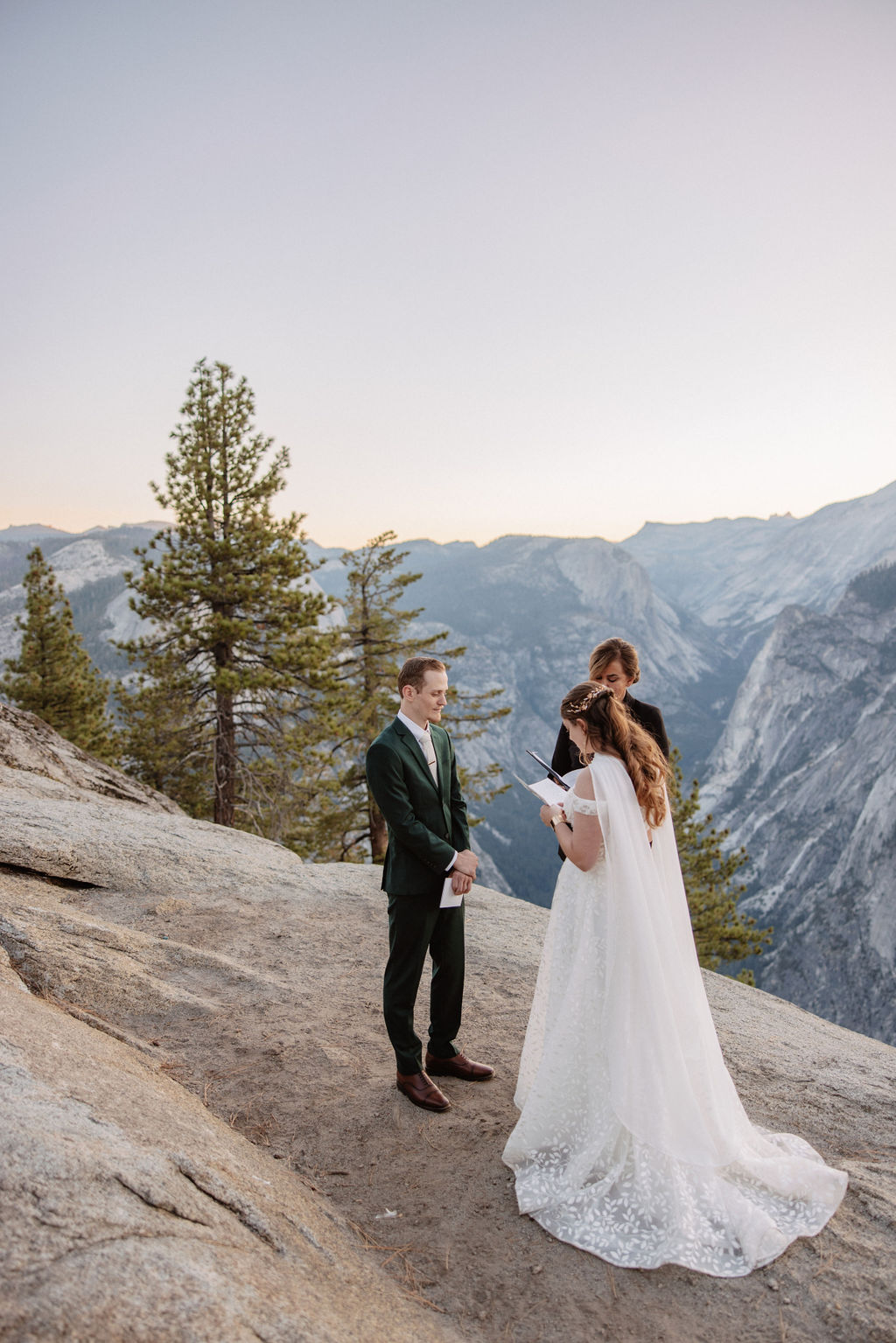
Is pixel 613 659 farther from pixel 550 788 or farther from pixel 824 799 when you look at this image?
pixel 824 799

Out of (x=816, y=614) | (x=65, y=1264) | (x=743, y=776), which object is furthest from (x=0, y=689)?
(x=816, y=614)

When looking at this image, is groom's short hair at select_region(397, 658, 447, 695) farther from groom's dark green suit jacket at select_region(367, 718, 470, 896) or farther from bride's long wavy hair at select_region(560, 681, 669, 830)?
Answer: bride's long wavy hair at select_region(560, 681, 669, 830)

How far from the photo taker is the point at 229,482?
1728 cm

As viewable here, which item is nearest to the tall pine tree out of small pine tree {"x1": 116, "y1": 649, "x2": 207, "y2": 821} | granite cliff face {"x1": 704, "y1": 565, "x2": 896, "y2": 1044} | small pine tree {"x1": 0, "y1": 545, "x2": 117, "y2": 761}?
small pine tree {"x1": 116, "y1": 649, "x2": 207, "y2": 821}

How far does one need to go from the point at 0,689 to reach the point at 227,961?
19654 mm

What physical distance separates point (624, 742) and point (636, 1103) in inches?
66.4

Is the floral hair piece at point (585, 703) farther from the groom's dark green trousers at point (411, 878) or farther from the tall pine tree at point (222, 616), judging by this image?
the tall pine tree at point (222, 616)

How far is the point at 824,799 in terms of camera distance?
93.2 m

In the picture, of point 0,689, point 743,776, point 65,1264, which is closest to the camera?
point 65,1264

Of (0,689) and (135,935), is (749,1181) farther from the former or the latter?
(0,689)

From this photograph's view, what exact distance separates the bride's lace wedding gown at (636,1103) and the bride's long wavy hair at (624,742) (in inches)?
2.4

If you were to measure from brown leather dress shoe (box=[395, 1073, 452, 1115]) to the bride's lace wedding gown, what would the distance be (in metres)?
0.76

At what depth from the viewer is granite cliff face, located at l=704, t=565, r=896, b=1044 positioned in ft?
218

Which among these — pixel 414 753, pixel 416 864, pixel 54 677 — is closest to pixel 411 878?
pixel 416 864
